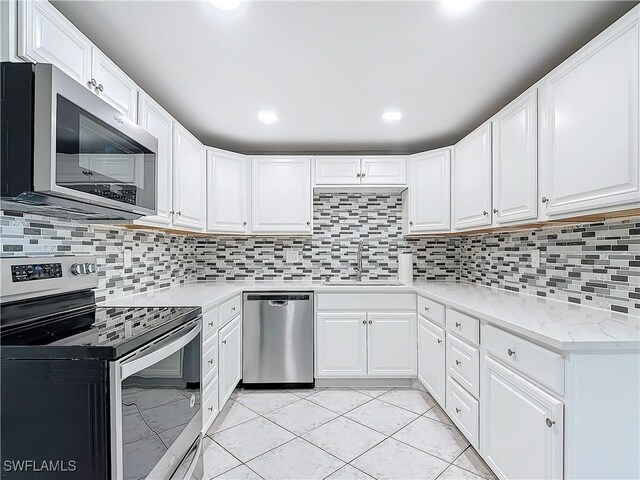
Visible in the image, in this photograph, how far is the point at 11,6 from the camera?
1.15 m

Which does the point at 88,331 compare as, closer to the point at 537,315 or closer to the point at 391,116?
the point at 537,315

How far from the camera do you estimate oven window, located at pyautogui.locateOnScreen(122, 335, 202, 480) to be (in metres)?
1.09

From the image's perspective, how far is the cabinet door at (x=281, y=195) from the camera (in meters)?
3.29

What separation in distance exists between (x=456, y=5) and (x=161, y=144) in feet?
5.81

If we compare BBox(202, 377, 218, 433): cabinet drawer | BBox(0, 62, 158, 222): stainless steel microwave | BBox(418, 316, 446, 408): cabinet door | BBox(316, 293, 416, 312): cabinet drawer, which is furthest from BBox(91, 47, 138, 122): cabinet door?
BBox(418, 316, 446, 408): cabinet door

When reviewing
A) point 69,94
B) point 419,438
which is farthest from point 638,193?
point 69,94

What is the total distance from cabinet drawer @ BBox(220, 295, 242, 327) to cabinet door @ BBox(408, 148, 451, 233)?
5.67ft

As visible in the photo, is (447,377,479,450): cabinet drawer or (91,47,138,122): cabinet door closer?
(91,47,138,122): cabinet door

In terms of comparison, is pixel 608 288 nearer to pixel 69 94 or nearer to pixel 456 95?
pixel 456 95

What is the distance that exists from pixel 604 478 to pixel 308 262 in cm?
272

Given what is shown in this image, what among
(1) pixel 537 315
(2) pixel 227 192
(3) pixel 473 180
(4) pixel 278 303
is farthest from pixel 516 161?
(2) pixel 227 192

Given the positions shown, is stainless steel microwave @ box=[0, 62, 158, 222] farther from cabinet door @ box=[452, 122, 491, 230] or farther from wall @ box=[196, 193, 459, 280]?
cabinet door @ box=[452, 122, 491, 230]

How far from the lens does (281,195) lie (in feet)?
10.8

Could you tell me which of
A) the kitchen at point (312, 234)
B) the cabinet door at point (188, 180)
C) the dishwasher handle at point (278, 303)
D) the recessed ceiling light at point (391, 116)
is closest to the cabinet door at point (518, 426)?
the kitchen at point (312, 234)
